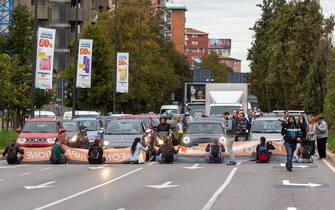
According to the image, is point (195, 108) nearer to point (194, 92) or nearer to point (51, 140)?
point (194, 92)

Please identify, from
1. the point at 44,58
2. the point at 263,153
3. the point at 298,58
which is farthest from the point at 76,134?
the point at 298,58

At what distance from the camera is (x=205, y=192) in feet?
65.2

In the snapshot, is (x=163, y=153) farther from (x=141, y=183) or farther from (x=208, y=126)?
(x=141, y=183)

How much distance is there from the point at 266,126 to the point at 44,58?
1274 centimetres

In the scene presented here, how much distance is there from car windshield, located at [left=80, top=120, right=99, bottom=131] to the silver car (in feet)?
30.0

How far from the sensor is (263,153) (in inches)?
1236

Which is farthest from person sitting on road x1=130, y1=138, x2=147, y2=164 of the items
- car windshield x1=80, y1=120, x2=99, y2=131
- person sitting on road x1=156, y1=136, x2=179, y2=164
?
car windshield x1=80, y1=120, x2=99, y2=131

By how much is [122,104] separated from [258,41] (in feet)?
101

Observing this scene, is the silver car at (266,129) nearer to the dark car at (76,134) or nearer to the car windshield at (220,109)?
the dark car at (76,134)

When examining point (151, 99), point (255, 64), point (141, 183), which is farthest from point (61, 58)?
point (141, 183)

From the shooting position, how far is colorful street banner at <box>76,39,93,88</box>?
52453 mm

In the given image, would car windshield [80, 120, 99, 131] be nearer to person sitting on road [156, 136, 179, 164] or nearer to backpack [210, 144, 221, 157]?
person sitting on road [156, 136, 179, 164]

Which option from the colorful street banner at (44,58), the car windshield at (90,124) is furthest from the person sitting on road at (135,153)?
the colorful street banner at (44,58)

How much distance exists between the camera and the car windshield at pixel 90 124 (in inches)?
1650
